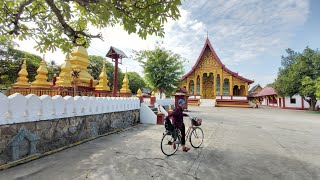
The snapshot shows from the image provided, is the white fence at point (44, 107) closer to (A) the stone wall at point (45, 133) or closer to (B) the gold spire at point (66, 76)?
(A) the stone wall at point (45, 133)

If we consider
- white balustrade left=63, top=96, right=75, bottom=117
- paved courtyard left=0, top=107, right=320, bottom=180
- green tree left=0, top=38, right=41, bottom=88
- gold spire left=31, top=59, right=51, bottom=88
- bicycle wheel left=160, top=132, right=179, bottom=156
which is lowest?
paved courtyard left=0, top=107, right=320, bottom=180

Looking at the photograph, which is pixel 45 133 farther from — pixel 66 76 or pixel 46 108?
pixel 66 76

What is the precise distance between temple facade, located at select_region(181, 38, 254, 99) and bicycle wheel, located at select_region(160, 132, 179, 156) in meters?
27.3

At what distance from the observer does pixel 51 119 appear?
5117 millimetres

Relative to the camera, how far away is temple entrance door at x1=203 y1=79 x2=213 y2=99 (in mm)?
33978

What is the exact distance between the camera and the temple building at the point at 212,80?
31636 mm

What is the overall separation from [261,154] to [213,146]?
1.39 m

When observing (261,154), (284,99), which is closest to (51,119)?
(261,154)

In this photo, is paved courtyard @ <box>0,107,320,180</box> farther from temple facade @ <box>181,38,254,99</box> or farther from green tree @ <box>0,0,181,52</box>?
temple facade @ <box>181,38,254,99</box>

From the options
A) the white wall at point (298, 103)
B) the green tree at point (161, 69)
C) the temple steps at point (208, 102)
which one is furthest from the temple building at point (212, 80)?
the green tree at point (161, 69)

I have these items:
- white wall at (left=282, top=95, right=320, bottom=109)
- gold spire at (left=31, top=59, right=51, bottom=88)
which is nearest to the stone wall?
gold spire at (left=31, top=59, right=51, bottom=88)

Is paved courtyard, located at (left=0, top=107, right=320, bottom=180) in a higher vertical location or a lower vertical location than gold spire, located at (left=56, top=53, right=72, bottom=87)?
lower

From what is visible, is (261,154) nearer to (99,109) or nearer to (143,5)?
(143,5)

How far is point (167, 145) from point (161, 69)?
557 inches
